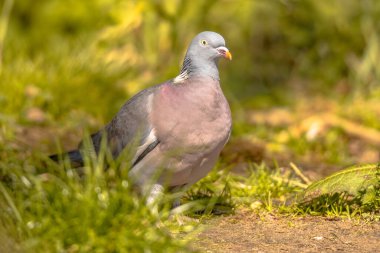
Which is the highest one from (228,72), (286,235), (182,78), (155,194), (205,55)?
(205,55)

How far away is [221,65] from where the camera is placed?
895cm

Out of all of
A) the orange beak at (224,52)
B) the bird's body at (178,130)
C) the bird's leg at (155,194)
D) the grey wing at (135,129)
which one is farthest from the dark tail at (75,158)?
the orange beak at (224,52)

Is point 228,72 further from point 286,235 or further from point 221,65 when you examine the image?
point 286,235

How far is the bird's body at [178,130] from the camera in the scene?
4098 millimetres

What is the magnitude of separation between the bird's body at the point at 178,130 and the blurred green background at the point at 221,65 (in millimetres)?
1634

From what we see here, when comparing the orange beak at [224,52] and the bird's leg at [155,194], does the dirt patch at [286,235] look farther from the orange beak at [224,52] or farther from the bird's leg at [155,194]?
the orange beak at [224,52]

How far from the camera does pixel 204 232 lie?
4059 millimetres

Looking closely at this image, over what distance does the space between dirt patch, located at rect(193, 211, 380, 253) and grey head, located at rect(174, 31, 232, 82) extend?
31.6 inches

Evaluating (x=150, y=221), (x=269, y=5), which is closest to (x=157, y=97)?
(x=150, y=221)

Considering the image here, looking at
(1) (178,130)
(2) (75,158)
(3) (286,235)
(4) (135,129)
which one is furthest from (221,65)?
(3) (286,235)

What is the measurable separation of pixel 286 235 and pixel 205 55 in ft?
3.54

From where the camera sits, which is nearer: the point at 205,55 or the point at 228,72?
the point at 205,55

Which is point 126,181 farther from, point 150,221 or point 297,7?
point 297,7

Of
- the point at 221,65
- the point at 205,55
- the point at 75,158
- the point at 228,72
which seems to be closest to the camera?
the point at 205,55
